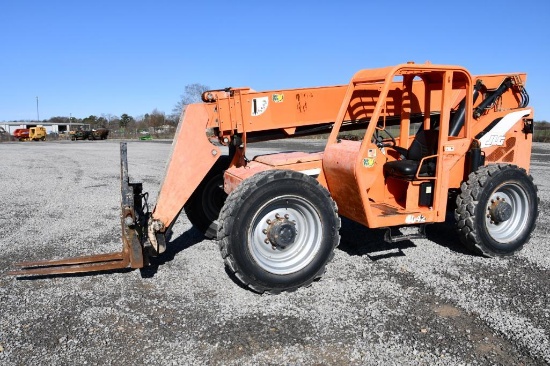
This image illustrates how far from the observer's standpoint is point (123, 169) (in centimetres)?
487

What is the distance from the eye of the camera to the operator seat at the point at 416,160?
5.38 metres

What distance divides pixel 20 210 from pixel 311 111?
251 inches

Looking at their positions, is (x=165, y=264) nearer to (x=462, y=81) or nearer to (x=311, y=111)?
(x=311, y=111)

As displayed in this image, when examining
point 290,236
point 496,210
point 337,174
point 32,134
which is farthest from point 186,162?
point 32,134

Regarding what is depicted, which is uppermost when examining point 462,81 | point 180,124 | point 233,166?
point 462,81

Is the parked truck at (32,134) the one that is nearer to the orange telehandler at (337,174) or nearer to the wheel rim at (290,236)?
the orange telehandler at (337,174)

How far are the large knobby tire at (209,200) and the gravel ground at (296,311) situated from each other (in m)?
0.27

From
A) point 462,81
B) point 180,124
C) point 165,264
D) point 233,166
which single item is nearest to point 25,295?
point 165,264

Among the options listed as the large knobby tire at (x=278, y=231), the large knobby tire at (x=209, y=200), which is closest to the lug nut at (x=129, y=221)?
the large knobby tire at (x=278, y=231)

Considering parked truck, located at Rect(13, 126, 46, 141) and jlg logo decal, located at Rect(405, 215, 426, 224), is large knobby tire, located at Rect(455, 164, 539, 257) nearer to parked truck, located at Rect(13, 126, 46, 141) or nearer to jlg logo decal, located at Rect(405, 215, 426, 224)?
jlg logo decal, located at Rect(405, 215, 426, 224)

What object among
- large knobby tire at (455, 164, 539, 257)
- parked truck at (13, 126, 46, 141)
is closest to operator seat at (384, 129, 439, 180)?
large knobby tire at (455, 164, 539, 257)

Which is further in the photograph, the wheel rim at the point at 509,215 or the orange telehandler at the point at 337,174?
Result: the wheel rim at the point at 509,215

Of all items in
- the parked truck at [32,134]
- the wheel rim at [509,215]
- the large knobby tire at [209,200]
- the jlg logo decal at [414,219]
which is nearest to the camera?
the jlg logo decal at [414,219]

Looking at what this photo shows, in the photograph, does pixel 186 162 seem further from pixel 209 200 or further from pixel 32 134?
pixel 32 134
